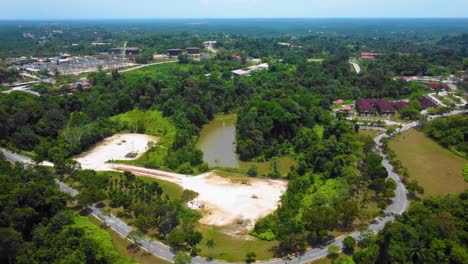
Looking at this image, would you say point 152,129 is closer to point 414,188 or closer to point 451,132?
point 414,188

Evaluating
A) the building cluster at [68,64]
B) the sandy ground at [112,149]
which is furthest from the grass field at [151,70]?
the sandy ground at [112,149]

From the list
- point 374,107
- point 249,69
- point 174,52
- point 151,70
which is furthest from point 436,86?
point 174,52

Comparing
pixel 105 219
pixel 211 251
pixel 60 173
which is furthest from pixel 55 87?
pixel 211 251

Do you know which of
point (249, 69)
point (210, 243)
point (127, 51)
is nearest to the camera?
point (210, 243)

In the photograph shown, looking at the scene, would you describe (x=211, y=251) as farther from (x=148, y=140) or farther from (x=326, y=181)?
(x=148, y=140)

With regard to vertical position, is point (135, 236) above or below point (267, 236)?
above

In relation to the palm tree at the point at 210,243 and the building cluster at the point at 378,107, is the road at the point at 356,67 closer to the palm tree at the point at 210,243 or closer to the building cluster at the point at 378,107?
the building cluster at the point at 378,107
